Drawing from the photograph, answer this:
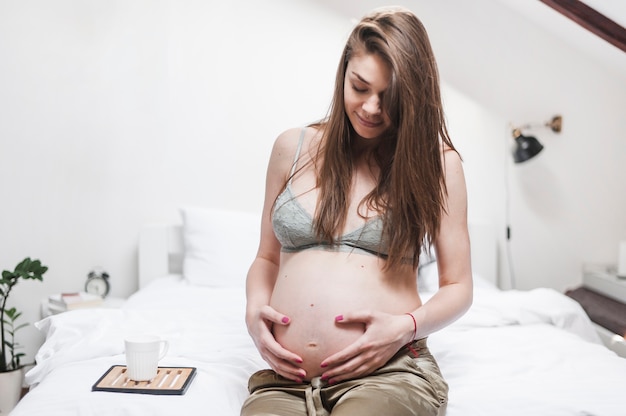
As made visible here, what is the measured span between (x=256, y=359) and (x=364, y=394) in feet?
1.81

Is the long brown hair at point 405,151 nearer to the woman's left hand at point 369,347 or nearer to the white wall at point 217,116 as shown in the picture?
the woman's left hand at point 369,347

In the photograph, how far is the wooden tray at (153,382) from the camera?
133 centimetres

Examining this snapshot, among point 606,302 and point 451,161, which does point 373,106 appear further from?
point 606,302

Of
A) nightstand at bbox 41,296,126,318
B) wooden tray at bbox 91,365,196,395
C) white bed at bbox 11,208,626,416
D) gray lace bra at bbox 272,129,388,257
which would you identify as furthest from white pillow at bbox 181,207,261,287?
gray lace bra at bbox 272,129,388,257

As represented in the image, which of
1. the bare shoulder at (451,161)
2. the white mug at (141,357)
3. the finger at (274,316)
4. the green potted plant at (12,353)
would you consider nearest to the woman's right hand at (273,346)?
the finger at (274,316)

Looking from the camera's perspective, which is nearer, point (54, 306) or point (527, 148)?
point (54, 306)

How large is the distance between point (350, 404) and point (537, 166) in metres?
2.28

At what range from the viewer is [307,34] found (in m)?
2.97

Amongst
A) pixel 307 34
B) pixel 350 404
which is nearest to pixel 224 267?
pixel 307 34

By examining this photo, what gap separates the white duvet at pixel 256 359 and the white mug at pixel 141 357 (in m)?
0.06

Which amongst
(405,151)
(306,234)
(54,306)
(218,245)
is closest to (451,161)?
(405,151)

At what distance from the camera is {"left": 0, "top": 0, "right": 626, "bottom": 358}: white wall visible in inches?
109

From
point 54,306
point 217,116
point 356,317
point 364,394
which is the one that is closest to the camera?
point 364,394

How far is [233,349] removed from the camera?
1680 millimetres
